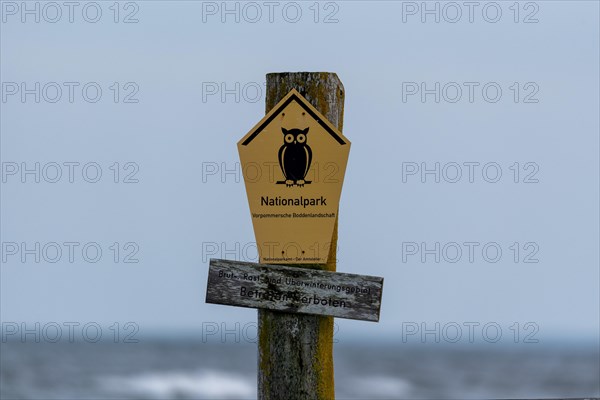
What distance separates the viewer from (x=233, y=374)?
3903cm

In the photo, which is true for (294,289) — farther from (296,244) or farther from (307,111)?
(307,111)

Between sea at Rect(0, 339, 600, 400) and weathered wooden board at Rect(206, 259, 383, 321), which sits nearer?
weathered wooden board at Rect(206, 259, 383, 321)

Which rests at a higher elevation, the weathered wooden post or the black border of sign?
the black border of sign

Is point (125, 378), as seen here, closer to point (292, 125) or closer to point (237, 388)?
point (237, 388)

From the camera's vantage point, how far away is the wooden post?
604 cm

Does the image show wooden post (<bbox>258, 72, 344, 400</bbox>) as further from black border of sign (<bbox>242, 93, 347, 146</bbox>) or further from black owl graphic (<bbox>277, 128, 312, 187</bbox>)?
black owl graphic (<bbox>277, 128, 312, 187</bbox>)

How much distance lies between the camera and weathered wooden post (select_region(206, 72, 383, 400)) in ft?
19.6

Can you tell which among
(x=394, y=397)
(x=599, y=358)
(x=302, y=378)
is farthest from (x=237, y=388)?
(x=599, y=358)

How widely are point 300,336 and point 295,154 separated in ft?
3.22

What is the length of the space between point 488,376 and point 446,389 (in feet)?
25.3

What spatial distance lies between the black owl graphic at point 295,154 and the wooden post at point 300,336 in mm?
190

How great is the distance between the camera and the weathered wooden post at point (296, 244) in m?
5.98

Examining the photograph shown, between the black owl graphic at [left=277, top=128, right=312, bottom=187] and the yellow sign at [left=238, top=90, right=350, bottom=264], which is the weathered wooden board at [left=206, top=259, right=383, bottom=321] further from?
the black owl graphic at [left=277, top=128, right=312, bottom=187]

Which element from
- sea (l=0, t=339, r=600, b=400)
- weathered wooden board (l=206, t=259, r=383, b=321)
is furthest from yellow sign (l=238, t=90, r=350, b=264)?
sea (l=0, t=339, r=600, b=400)
